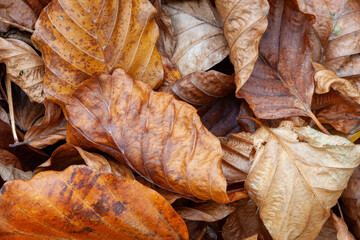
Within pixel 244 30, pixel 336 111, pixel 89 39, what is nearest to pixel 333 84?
pixel 336 111

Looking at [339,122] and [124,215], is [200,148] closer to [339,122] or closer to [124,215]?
[124,215]

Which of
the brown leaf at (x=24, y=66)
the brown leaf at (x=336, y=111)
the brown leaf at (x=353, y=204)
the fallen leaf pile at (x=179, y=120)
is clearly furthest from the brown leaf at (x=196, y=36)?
the brown leaf at (x=353, y=204)

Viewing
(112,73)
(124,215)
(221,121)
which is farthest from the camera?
(221,121)

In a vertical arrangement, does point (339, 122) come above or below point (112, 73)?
below

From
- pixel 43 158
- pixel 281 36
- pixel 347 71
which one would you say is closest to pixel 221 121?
pixel 281 36

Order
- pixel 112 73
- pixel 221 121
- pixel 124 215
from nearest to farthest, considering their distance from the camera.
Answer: pixel 124 215
pixel 112 73
pixel 221 121

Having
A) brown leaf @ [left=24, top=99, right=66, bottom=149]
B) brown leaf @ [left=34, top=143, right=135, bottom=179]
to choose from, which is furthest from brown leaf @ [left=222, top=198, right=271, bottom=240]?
brown leaf @ [left=24, top=99, right=66, bottom=149]

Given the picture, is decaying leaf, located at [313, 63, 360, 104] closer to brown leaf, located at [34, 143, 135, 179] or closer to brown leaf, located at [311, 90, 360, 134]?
brown leaf, located at [311, 90, 360, 134]
